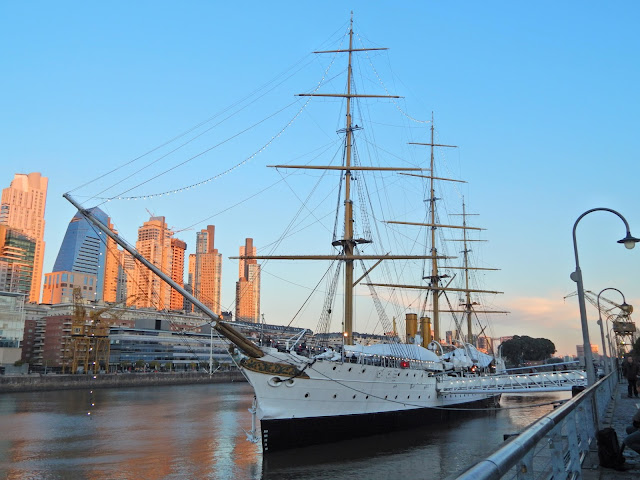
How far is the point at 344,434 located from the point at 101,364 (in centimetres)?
12027

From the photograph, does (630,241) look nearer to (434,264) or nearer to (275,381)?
(275,381)

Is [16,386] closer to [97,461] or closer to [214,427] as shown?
[214,427]

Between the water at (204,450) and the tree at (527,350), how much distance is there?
104440 millimetres

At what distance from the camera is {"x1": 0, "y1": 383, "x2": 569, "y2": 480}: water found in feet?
80.9

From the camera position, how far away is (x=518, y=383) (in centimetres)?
4003

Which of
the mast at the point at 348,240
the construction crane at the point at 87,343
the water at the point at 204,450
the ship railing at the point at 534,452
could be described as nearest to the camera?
the ship railing at the point at 534,452

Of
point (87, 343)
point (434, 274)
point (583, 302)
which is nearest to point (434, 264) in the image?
point (434, 274)

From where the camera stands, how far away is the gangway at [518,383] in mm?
37500

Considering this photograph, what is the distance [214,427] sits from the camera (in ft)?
140

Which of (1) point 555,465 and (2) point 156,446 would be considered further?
(2) point 156,446

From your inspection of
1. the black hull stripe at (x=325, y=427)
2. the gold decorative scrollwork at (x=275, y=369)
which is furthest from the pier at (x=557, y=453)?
the black hull stripe at (x=325, y=427)

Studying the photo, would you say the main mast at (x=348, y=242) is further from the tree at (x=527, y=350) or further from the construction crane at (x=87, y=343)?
the tree at (x=527, y=350)

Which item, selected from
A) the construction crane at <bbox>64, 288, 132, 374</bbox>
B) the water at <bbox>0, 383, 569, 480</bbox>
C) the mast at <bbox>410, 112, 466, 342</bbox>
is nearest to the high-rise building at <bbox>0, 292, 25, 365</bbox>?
the construction crane at <bbox>64, 288, 132, 374</bbox>

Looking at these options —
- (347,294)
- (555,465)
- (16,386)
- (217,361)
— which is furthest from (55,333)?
(555,465)
